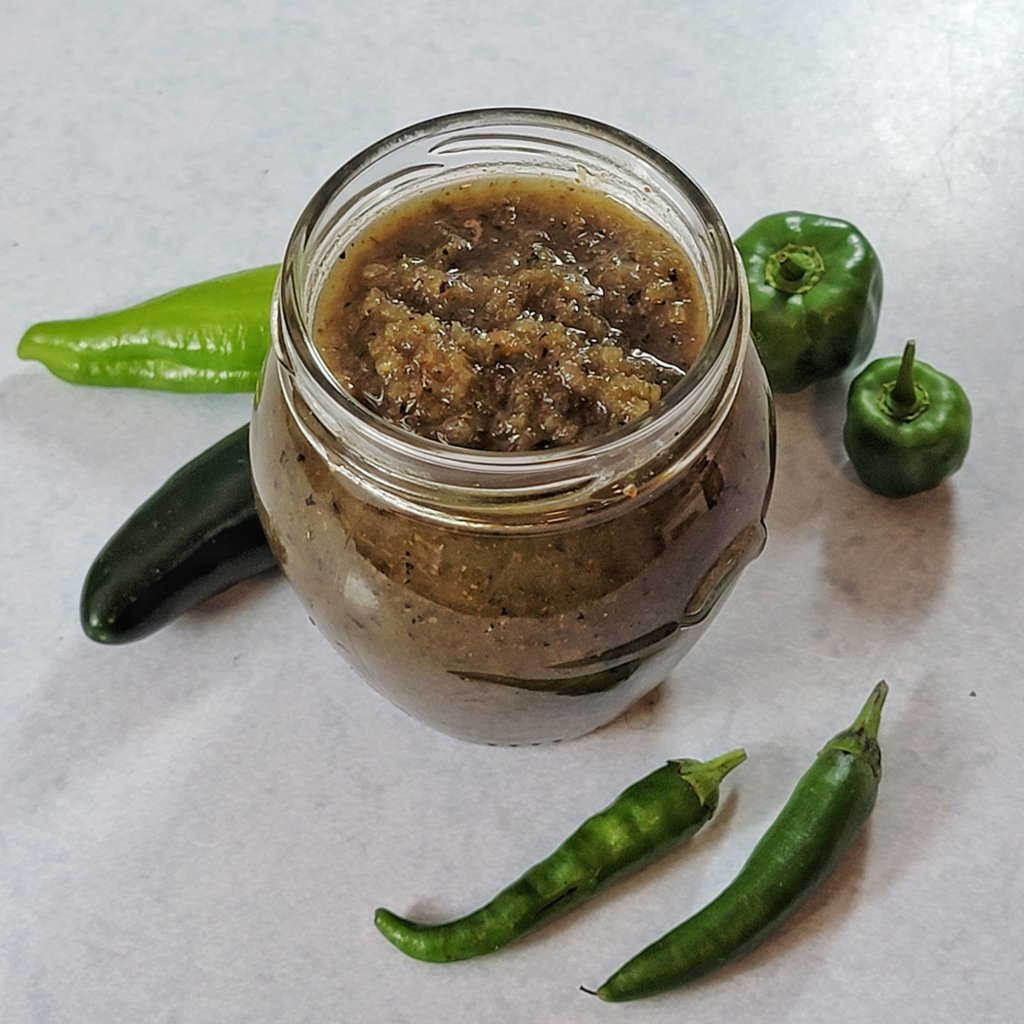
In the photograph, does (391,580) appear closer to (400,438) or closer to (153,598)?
(400,438)

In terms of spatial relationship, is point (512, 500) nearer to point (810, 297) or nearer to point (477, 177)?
point (477, 177)

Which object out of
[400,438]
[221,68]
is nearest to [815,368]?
[400,438]

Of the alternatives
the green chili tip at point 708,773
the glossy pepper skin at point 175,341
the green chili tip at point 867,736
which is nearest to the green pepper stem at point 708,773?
the green chili tip at point 708,773

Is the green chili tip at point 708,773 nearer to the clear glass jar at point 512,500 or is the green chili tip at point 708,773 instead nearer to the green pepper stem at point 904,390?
the clear glass jar at point 512,500

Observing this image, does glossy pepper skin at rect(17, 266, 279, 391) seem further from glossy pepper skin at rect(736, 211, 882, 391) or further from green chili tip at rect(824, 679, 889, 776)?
green chili tip at rect(824, 679, 889, 776)

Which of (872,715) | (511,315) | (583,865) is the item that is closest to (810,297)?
(872,715)

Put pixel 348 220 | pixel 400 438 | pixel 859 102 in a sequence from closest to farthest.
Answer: pixel 400 438, pixel 348 220, pixel 859 102
